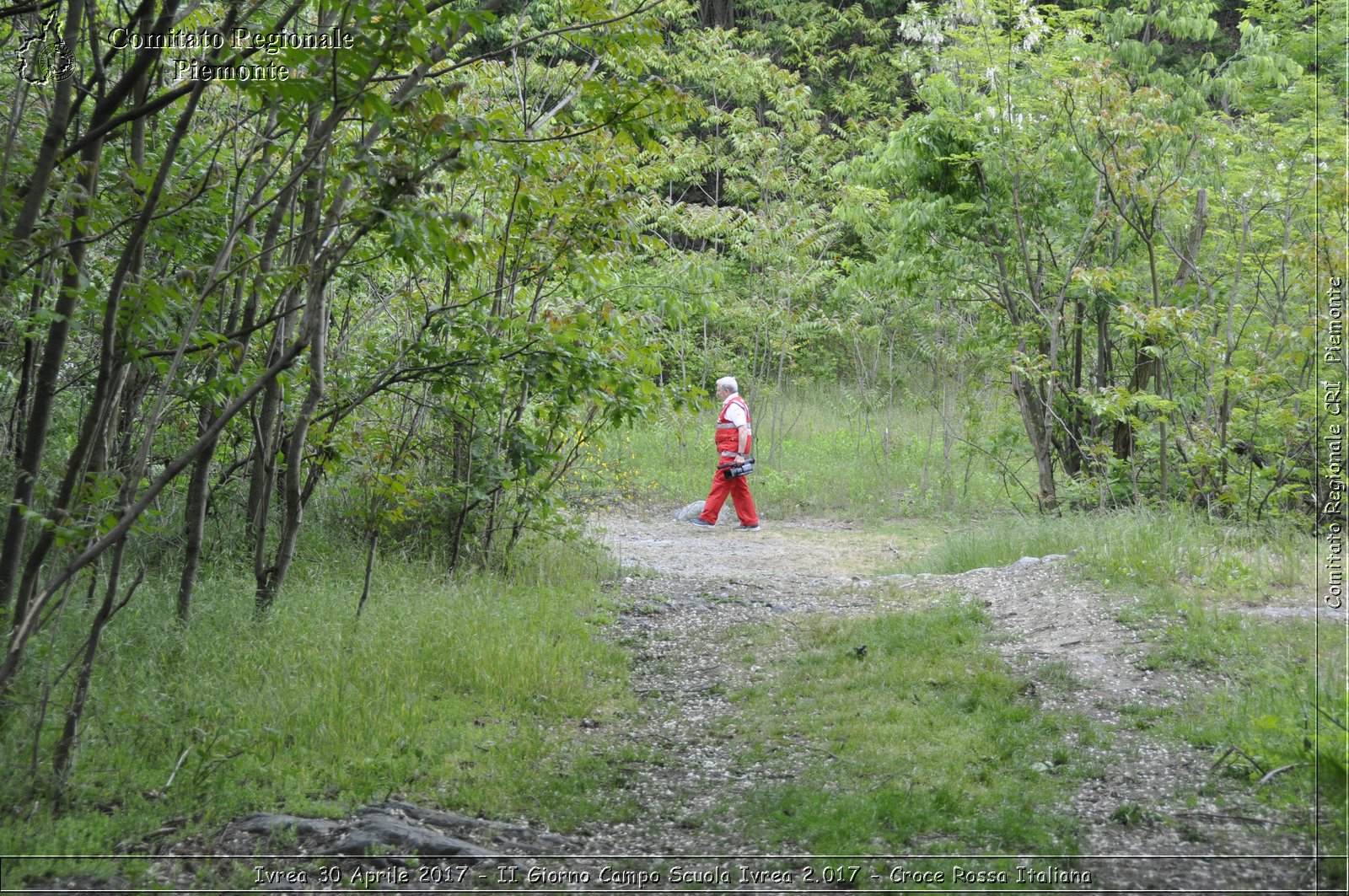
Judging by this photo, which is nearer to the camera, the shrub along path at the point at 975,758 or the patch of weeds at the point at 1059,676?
the shrub along path at the point at 975,758

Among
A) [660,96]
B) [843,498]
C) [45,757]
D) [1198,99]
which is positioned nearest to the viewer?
[45,757]

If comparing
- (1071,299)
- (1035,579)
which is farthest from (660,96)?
(1071,299)

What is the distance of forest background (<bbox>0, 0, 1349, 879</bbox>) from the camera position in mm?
3986

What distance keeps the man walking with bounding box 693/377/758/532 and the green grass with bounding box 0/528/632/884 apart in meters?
5.77

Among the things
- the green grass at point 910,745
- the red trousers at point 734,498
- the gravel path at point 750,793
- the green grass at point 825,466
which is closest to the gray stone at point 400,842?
the gravel path at point 750,793

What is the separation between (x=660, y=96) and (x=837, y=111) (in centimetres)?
2274

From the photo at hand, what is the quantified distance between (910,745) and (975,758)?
1.11 ft

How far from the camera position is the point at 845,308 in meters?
17.9

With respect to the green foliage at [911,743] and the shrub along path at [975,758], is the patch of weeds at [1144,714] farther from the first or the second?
the green foliage at [911,743]

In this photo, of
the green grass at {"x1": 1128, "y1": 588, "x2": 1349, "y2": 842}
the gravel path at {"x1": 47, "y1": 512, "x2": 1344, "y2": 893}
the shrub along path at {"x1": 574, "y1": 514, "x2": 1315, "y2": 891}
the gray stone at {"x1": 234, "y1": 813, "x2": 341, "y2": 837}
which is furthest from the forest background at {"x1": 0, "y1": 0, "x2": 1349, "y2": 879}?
the green grass at {"x1": 1128, "y1": 588, "x2": 1349, "y2": 842}

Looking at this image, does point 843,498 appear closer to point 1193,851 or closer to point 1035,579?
point 1035,579

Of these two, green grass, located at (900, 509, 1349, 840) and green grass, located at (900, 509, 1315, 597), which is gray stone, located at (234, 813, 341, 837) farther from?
green grass, located at (900, 509, 1315, 597)

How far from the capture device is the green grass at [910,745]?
13.5 feet

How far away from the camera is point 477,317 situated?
6758 mm
